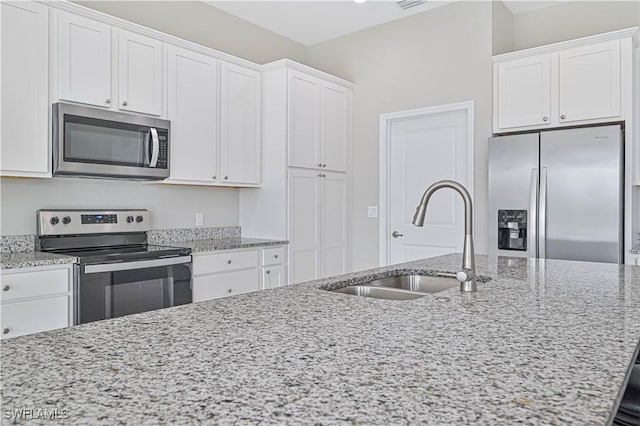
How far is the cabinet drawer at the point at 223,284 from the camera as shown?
126 inches

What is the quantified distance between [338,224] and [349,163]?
64 centimetres

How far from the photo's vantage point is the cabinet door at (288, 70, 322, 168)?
3969 mm

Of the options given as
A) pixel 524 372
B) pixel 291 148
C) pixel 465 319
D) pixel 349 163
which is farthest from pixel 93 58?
pixel 524 372

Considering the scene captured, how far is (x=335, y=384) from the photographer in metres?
0.72

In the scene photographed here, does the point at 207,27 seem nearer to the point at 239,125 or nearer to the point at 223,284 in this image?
the point at 239,125

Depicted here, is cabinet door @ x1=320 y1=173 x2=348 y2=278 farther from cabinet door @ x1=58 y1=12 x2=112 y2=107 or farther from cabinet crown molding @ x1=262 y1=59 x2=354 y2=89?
cabinet door @ x1=58 y1=12 x2=112 y2=107

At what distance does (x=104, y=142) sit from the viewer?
293 cm

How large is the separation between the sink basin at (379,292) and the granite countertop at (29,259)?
1.58m

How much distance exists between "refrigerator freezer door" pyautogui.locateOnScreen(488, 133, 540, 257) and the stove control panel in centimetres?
267

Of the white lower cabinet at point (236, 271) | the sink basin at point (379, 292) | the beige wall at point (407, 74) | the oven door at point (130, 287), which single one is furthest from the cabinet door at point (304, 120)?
the sink basin at point (379, 292)

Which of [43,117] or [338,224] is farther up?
[43,117]

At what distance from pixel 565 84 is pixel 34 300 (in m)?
3.72

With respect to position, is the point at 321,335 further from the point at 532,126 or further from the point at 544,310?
the point at 532,126

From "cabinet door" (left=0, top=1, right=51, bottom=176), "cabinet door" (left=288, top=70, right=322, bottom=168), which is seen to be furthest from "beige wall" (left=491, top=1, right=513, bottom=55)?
"cabinet door" (left=0, top=1, right=51, bottom=176)
